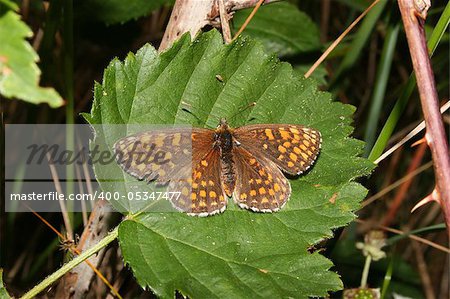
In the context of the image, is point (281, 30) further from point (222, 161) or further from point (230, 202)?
point (230, 202)

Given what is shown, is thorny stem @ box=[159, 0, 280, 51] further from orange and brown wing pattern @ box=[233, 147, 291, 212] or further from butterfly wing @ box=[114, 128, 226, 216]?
orange and brown wing pattern @ box=[233, 147, 291, 212]

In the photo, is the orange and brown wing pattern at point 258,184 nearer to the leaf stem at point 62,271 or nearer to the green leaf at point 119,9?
the leaf stem at point 62,271

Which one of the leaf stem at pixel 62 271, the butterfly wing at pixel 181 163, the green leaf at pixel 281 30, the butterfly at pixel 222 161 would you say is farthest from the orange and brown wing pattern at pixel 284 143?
the green leaf at pixel 281 30

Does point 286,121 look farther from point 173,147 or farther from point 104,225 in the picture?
point 104,225

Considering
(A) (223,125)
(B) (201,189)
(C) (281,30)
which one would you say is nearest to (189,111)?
(A) (223,125)

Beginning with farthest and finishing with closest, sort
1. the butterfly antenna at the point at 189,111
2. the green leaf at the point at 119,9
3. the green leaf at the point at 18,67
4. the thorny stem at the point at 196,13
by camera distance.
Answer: the green leaf at the point at 119,9 → the butterfly antenna at the point at 189,111 → the thorny stem at the point at 196,13 → the green leaf at the point at 18,67

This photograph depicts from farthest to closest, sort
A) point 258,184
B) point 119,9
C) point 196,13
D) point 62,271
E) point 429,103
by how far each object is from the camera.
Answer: point 119,9 → point 258,184 → point 196,13 → point 62,271 → point 429,103

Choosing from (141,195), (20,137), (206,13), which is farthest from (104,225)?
(20,137)
